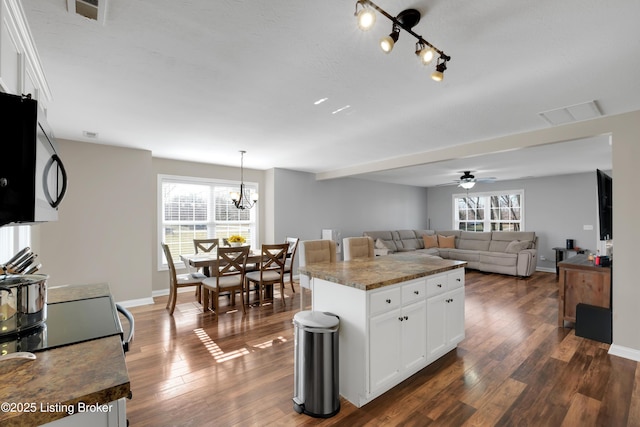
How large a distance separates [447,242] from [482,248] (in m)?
0.90

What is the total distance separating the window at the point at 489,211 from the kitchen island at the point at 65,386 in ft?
30.9

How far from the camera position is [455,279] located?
2943 millimetres

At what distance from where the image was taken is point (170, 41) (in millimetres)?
1827

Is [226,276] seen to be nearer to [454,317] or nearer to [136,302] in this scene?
[136,302]

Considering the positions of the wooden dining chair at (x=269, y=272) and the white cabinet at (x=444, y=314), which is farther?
the wooden dining chair at (x=269, y=272)

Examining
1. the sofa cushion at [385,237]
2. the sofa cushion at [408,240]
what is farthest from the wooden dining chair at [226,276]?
the sofa cushion at [408,240]

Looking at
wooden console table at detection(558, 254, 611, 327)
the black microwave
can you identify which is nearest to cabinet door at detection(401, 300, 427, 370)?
the black microwave

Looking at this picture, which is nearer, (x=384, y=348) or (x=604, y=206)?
(x=384, y=348)

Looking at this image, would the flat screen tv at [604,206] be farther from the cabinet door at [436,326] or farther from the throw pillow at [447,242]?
the throw pillow at [447,242]

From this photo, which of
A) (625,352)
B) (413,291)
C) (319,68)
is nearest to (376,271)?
(413,291)

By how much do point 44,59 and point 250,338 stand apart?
3044 millimetres

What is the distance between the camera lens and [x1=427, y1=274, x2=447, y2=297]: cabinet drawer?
263 centimetres

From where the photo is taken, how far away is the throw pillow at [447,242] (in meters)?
8.44

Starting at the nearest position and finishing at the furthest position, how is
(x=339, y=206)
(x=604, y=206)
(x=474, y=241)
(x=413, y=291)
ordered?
(x=413, y=291), (x=604, y=206), (x=339, y=206), (x=474, y=241)
